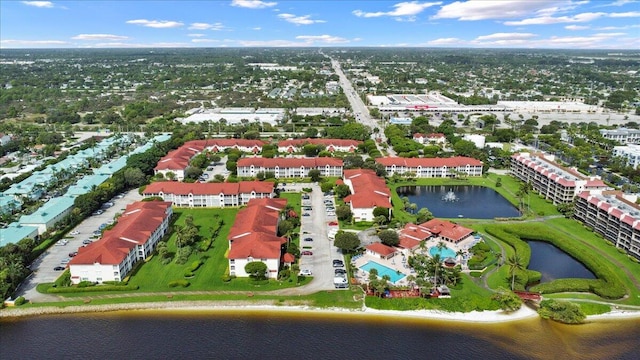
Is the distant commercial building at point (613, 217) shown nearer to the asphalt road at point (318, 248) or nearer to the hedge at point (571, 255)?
the hedge at point (571, 255)

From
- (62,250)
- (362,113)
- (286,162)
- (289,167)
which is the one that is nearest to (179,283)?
(62,250)

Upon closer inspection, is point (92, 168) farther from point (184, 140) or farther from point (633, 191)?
point (633, 191)

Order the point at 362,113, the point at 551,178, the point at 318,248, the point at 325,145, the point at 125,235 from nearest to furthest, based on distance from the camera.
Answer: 1. the point at 125,235
2. the point at 318,248
3. the point at 551,178
4. the point at 325,145
5. the point at 362,113

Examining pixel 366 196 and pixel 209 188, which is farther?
pixel 209 188

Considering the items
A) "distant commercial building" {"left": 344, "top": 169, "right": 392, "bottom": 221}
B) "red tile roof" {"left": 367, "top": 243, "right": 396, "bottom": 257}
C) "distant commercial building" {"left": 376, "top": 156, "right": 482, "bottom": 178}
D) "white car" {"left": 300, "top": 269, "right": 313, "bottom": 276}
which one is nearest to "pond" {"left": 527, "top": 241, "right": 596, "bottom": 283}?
"red tile roof" {"left": 367, "top": 243, "right": 396, "bottom": 257}

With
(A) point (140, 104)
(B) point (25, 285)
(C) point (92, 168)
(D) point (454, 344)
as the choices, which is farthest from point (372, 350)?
(A) point (140, 104)

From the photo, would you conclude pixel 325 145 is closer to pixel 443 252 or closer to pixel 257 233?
pixel 443 252
